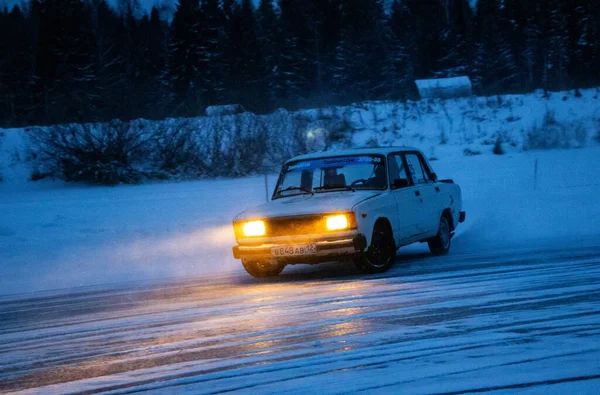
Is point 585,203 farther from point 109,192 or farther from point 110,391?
point 110,391

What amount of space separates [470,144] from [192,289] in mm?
20983

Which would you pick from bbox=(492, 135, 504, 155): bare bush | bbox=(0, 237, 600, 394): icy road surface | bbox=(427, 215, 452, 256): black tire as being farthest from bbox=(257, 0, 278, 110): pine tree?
bbox=(0, 237, 600, 394): icy road surface

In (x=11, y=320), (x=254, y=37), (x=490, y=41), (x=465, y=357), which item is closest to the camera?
(x=465, y=357)

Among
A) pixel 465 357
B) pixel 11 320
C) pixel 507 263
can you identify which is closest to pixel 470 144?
pixel 507 263

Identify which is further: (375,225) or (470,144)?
(470,144)

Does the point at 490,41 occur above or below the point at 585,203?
above

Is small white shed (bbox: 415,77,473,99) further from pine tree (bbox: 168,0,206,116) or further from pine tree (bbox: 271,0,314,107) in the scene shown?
pine tree (bbox: 168,0,206,116)

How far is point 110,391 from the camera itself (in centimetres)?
565

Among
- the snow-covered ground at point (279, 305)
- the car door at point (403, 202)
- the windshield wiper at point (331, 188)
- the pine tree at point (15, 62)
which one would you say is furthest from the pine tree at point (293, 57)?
the windshield wiper at point (331, 188)

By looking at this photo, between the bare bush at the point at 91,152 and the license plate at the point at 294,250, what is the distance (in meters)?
14.1

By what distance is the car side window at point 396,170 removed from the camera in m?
12.4

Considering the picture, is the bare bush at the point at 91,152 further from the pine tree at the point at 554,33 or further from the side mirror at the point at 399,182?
the pine tree at the point at 554,33

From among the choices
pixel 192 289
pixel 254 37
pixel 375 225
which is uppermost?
pixel 254 37

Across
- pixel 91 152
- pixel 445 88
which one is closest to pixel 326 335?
pixel 91 152
